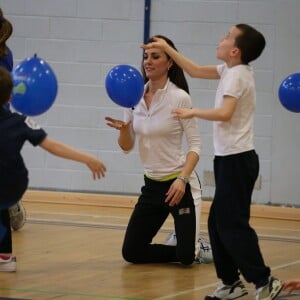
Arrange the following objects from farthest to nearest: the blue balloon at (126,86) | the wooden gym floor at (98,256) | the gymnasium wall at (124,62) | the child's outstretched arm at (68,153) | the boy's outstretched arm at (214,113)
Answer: the gymnasium wall at (124,62) → the blue balloon at (126,86) → the wooden gym floor at (98,256) → the boy's outstretched arm at (214,113) → the child's outstretched arm at (68,153)

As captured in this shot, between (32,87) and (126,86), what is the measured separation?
77 centimetres

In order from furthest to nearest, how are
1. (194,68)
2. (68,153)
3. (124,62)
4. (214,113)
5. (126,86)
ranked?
(124,62) < (126,86) < (194,68) < (214,113) < (68,153)

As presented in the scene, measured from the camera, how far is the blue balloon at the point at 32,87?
157 inches

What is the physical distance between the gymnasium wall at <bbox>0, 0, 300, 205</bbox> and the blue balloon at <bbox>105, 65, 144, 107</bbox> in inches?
115

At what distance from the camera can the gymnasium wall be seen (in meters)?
7.42

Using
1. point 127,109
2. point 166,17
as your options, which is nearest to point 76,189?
point 166,17

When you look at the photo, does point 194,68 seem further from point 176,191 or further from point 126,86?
point 176,191

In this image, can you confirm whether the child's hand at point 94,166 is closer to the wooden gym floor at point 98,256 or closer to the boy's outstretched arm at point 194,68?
the wooden gym floor at point 98,256

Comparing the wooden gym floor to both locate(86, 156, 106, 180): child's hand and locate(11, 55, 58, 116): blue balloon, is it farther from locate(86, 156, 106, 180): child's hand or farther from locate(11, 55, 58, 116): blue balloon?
locate(11, 55, 58, 116): blue balloon

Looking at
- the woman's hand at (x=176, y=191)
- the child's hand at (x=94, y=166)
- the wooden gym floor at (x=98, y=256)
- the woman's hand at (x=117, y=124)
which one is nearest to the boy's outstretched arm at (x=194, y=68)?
the woman's hand at (x=117, y=124)

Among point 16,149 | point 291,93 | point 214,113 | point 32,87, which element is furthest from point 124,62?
point 16,149

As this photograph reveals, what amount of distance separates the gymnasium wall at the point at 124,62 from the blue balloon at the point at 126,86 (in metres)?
2.93

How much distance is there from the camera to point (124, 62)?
25.5ft

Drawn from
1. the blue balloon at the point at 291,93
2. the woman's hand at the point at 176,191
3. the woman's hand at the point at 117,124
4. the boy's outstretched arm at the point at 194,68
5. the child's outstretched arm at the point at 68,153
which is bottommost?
the woman's hand at the point at 176,191
